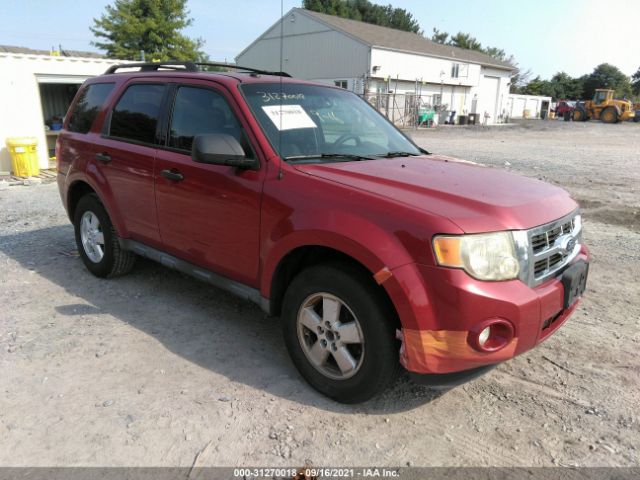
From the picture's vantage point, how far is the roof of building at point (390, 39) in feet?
114

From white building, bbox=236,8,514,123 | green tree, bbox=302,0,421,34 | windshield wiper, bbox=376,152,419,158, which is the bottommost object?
windshield wiper, bbox=376,152,419,158

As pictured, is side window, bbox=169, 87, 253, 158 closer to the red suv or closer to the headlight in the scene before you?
the red suv

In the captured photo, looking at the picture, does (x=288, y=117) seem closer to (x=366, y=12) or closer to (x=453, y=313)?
(x=453, y=313)

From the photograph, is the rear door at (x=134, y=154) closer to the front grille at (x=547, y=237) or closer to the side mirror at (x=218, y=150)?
the side mirror at (x=218, y=150)

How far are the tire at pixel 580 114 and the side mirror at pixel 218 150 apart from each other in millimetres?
51286

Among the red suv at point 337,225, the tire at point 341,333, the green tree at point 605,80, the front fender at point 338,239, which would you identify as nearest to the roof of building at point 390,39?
the red suv at point 337,225

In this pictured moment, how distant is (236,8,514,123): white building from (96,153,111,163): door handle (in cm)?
2745

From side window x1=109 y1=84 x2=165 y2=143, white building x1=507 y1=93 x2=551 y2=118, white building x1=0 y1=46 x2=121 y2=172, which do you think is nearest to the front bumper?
side window x1=109 y1=84 x2=165 y2=143

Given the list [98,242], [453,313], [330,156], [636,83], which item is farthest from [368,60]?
[636,83]

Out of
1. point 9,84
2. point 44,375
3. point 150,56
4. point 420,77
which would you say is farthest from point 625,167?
point 150,56

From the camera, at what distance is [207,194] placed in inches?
140

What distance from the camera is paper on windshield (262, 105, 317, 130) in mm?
3459

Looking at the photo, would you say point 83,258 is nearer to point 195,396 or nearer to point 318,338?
point 195,396

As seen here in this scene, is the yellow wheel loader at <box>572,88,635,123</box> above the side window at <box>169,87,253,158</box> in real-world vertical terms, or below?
above
